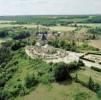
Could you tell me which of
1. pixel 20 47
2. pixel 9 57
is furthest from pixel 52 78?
pixel 20 47

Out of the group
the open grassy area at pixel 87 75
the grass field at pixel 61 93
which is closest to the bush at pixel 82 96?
the grass field at pixel 61 93

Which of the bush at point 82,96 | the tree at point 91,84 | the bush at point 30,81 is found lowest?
the bush at point 30,81

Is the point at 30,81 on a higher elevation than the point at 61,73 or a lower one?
lower

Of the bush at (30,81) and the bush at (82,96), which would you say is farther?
the bush at (30,81)

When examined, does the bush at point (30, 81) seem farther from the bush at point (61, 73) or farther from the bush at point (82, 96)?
the bush at point (82, 96)

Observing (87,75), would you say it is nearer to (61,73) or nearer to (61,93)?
(61,73)

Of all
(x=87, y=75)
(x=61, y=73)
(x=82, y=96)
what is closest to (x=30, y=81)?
(x=61, y=73)

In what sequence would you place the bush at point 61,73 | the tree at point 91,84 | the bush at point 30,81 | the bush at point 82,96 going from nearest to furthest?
1. the bush at point 82,96
2. the tree at point 91,84
3. the bush at point 61,73
4. the bush at point 30,81

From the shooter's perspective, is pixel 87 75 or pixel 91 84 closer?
pixel 91 84

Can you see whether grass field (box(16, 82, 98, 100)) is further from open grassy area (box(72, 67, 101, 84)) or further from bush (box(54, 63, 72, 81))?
open grassy area (box(72, 67, 101, 84))

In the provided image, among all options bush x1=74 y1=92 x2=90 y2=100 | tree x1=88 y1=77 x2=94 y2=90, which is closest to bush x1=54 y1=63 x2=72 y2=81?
tree x1=88 y1=77 x2=94 y2=90
